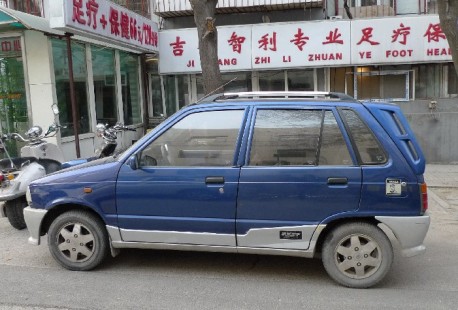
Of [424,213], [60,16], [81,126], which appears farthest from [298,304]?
[81,126]

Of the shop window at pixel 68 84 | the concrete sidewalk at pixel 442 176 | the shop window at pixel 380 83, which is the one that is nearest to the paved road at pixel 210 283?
the concrete sidewalk at pixel 442 176

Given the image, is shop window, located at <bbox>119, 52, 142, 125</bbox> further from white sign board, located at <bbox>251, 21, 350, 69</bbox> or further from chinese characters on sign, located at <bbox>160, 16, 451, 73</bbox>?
white sign board, located at <bbox>251, 21, 350, 69</bbox>

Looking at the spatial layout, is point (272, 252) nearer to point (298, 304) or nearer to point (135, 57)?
point (298, 304)

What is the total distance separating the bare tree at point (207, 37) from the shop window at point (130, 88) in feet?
15.1

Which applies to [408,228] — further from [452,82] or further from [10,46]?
[452,82]

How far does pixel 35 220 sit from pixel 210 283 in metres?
1.93

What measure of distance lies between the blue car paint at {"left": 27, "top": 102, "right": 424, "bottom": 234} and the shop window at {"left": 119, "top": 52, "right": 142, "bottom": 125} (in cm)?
796

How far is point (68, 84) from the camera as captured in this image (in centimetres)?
980

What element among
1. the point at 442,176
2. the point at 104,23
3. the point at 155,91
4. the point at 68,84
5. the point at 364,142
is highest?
the point at 104,23

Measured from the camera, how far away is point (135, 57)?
1270 cm

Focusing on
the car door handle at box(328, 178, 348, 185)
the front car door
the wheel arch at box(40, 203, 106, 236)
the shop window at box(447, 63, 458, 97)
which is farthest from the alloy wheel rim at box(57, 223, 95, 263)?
the shop window at box(447, 63, 458, 97)

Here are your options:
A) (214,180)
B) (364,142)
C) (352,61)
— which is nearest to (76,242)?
(214,180)

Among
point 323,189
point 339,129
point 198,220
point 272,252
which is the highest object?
point 339,129

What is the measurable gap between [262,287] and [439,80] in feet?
33.6
